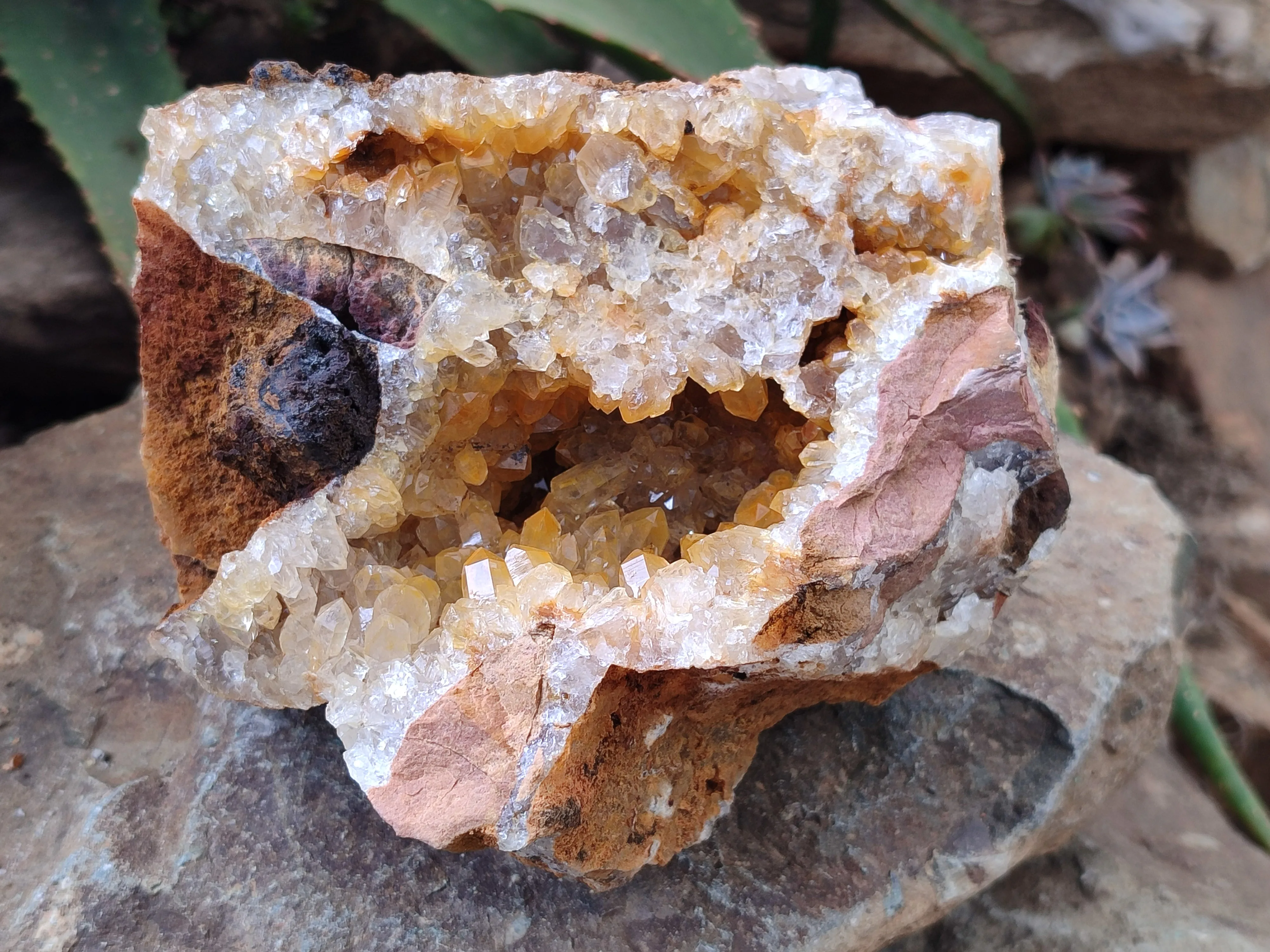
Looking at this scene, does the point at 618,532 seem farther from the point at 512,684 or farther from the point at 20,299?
the point at 20,299

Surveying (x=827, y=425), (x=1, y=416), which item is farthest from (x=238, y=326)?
(x=1, y=416)

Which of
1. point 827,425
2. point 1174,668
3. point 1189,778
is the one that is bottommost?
point 1189,778

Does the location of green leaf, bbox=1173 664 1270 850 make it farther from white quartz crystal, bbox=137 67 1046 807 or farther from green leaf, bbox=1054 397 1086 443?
white quartz crystal, bbox=137 67 1046 807

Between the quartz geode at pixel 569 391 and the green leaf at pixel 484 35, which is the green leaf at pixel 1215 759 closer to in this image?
the quartz geode at pixel 569 391

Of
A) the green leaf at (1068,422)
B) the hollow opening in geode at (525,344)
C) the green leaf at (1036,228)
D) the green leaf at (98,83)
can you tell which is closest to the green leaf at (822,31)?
the green leaf at (1036,228)

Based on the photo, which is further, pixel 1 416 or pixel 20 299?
pixel 1 416

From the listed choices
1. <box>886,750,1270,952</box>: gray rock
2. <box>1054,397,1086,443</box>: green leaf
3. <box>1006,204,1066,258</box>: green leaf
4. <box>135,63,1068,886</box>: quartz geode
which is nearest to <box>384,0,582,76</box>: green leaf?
<box>135,63,1068,886</box>: quartz geode

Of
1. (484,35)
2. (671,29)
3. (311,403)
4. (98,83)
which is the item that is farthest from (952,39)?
(311,403)
